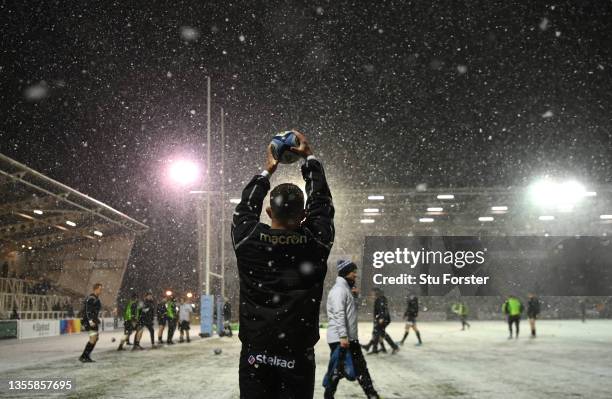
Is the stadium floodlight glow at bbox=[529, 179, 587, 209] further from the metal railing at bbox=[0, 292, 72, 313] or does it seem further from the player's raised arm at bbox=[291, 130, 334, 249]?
the player's raised arm at bbox=[291, 130, 334, 249]

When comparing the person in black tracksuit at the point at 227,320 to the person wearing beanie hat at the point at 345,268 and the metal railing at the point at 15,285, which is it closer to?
the metal railing at the point at 15,285

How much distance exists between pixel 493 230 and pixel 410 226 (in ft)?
21.6

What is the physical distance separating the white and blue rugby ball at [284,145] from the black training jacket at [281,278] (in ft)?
1.06

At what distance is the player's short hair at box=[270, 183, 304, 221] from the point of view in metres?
2.99

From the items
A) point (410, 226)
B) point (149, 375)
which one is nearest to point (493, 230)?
point (410, 226)

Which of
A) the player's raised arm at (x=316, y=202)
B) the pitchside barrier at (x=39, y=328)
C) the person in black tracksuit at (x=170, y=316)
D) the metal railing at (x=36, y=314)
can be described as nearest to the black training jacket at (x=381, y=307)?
the person in black tracksuit at (x=170, y=316)

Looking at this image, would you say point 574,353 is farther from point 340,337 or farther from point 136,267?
point 136,267

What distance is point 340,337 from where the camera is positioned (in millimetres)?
7023

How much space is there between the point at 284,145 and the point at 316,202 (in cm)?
34

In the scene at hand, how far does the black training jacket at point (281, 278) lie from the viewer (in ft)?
9.13

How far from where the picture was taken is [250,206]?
303 cm

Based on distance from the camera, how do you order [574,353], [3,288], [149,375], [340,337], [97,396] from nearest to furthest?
[340,337] → [97,396] → [149,375] → [574,353] → [3,288]

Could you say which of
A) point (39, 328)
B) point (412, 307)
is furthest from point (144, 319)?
point (39, 328)

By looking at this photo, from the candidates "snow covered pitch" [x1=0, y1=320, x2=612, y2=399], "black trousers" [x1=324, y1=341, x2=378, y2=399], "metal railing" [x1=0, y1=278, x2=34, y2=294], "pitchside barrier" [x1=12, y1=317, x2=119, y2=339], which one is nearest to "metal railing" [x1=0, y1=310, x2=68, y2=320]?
"metal railing" [x1=0, y1=278, x2=34, y2=294]
